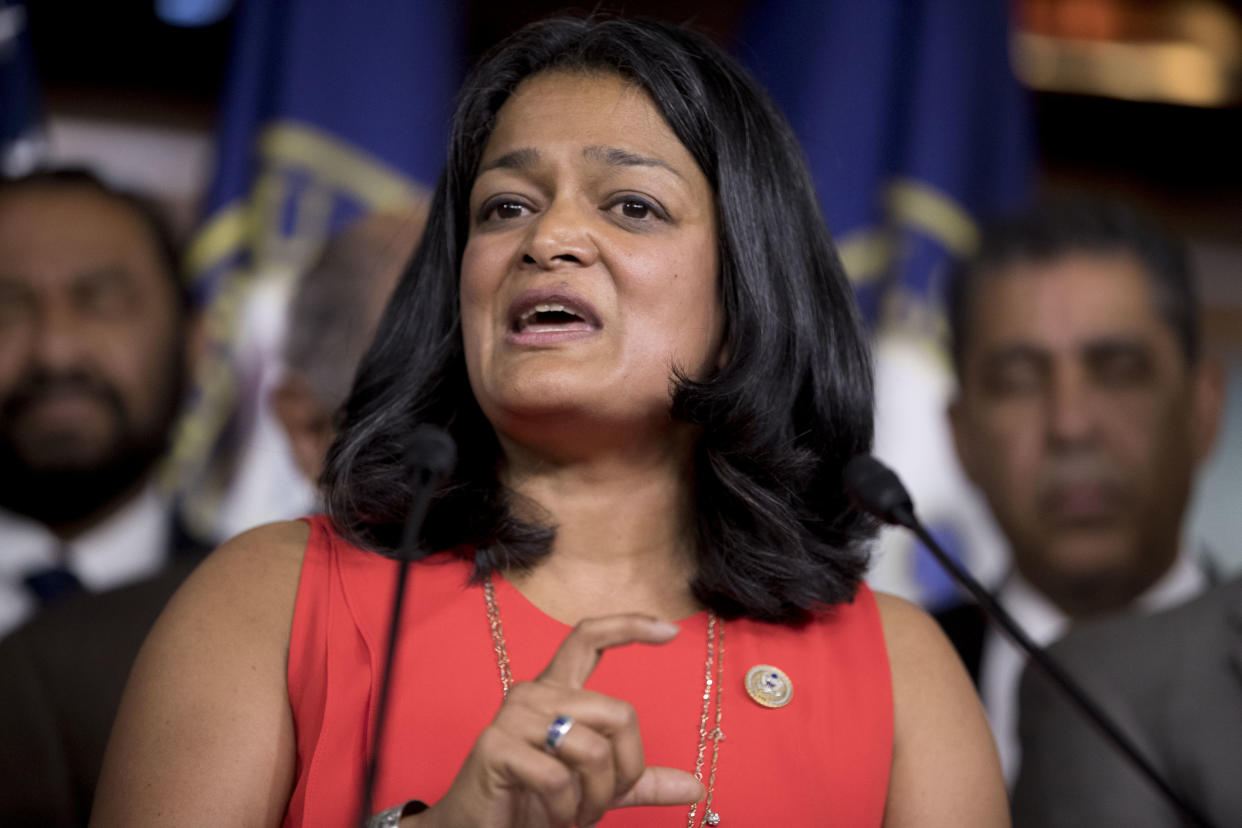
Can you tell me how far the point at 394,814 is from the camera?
140 centimetres

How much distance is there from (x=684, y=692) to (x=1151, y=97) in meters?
2.92

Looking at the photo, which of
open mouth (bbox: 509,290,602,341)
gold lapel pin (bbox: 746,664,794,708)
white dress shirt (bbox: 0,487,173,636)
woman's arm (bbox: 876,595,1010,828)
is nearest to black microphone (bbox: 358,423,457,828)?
open mouth (bbox: 509,290,602,341)

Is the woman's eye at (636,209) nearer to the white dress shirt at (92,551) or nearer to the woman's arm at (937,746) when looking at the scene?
the woman's arm at (937,746)

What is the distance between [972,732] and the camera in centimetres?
176

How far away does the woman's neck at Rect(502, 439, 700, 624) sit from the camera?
180 cm

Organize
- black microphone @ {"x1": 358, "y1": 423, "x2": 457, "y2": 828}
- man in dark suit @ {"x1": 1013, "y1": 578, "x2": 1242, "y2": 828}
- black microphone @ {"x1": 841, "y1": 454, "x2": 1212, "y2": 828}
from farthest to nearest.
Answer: man in dark suit @ {"x1": 1013, "y1": 578, "x2": 1242, "y2": 828} → black microphone @ {"x1": 841, "y1": 454, "x2": 1212, "y2": 828} → black microphone @ {"x1": 358, "y1": 423, "x2": 457, "y2": 828}

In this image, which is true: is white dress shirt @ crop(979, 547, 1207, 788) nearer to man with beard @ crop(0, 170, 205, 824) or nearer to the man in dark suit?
the man in dark suit

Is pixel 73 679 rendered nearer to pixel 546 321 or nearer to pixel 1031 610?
pixel 546 321

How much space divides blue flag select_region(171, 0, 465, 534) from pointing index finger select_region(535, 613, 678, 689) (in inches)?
83.6

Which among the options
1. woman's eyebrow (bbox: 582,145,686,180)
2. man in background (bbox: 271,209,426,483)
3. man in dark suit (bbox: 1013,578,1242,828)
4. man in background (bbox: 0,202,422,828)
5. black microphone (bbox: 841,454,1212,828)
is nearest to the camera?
black microphone (bbox: 841,454,1212,828)

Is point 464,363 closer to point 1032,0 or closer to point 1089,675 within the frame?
point 1089,675

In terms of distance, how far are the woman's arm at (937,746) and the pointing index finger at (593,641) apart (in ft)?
1.82

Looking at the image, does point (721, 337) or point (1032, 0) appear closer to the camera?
point (721, 337)

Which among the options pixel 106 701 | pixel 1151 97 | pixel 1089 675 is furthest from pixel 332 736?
pixel 1151 97
